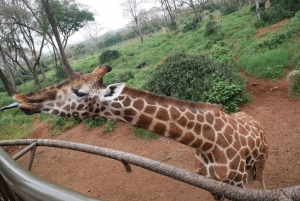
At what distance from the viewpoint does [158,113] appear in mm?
2287

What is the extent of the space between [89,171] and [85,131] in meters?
2.45

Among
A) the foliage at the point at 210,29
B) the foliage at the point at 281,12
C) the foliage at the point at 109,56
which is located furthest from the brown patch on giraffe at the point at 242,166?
the foliage at the point at 109,56

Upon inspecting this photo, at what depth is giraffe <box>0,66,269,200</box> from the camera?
7.15ft

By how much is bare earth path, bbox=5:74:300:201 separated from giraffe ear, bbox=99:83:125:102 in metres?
3.02

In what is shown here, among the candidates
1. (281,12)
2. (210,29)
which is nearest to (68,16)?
(210,29)

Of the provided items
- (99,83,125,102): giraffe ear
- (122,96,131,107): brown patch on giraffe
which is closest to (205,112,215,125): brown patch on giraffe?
(122,96,131,107): brown patch on giraffe

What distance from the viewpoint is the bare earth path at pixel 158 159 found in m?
4.52

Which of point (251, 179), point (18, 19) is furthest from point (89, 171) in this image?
point (18, 19)

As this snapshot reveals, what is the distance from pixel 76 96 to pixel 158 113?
78 cm

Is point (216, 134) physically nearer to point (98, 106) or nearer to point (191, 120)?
point (191, 120)

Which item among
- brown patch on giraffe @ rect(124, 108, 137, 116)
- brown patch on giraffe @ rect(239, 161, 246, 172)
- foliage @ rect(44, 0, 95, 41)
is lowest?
brown patch on giraffe @ rect(239, 161, 246, 172)

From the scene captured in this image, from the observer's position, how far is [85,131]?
834cm

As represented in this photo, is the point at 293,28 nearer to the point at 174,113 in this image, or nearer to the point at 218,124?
the point at 218,124

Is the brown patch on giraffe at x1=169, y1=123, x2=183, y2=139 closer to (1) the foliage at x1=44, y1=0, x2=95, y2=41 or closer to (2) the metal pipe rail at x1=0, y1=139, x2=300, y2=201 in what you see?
(2) the metal pipe rail at x1=0, y1=139, x2=300, y2=201
